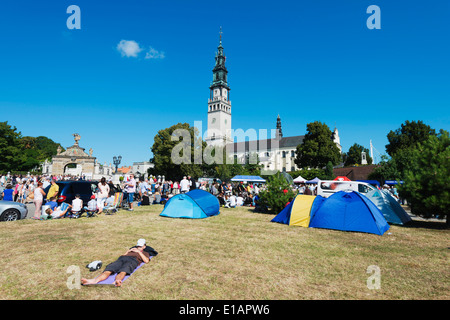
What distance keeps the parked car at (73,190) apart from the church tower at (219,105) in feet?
242

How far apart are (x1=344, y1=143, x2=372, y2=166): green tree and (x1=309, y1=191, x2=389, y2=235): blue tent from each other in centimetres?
7568

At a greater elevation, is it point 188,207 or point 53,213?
point 188,207

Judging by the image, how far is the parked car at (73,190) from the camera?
1153 cm

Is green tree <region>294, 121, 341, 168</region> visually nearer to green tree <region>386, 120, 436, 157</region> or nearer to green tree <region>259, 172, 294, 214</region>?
green tree <region>386, 120, 436, 157</region>

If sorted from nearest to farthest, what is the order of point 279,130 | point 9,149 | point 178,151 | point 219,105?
point 178,151, point 9,149, point 219,105, point 279,130

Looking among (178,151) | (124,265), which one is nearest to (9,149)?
(178,151)

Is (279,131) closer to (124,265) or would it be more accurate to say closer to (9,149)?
(9,149)

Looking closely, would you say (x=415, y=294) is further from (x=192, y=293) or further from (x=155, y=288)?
(x=155, y=288)

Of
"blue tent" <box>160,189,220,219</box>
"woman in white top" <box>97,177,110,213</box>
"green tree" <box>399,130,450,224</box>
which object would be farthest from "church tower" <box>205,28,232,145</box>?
"green tree" <box>399,130,450,224</box>

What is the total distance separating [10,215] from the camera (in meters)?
9.95

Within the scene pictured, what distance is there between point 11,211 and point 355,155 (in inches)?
3308

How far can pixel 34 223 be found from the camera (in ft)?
31.6

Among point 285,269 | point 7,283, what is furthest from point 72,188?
point 285,269

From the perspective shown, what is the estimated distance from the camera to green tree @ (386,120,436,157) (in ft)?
136
